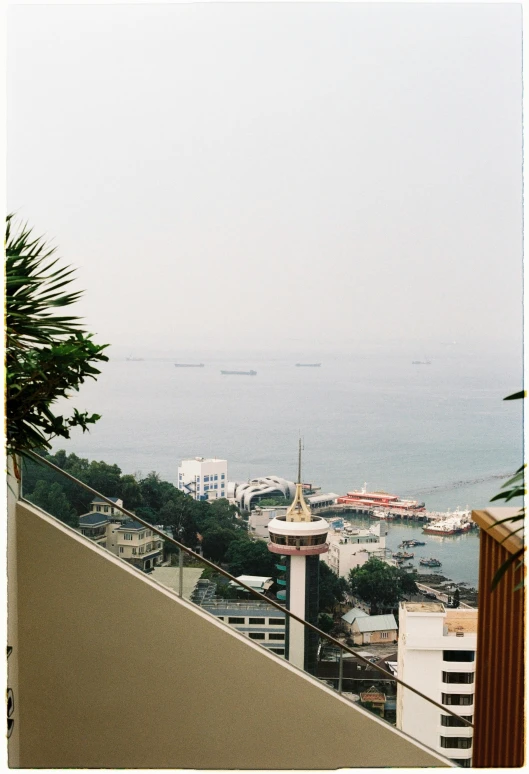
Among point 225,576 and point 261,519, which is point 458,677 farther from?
point 261,519

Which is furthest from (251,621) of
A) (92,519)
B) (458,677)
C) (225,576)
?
(458,677)

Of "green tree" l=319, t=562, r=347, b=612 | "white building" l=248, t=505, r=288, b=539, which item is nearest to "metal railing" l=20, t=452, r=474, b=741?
"green tree" l=319, t=562, r=347, b=612

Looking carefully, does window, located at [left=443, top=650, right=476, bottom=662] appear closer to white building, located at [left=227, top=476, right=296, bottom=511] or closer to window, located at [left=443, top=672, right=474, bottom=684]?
window, located at [left=443, top=672, right=474, bottom=684]

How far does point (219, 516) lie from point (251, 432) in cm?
109

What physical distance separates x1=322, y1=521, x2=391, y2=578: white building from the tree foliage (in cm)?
7

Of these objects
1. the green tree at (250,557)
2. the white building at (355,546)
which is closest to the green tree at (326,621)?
the green tree at (250,557)

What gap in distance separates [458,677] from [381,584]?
1873 millimetres

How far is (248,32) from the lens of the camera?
257 inches

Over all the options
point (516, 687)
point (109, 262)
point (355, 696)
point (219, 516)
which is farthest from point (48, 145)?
point (516, 687)

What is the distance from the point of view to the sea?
275 inches

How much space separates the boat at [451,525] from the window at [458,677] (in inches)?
68.6

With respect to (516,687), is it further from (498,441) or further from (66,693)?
(498,441)

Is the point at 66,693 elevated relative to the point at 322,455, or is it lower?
lower

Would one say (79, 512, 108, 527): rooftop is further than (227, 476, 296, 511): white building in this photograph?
No
